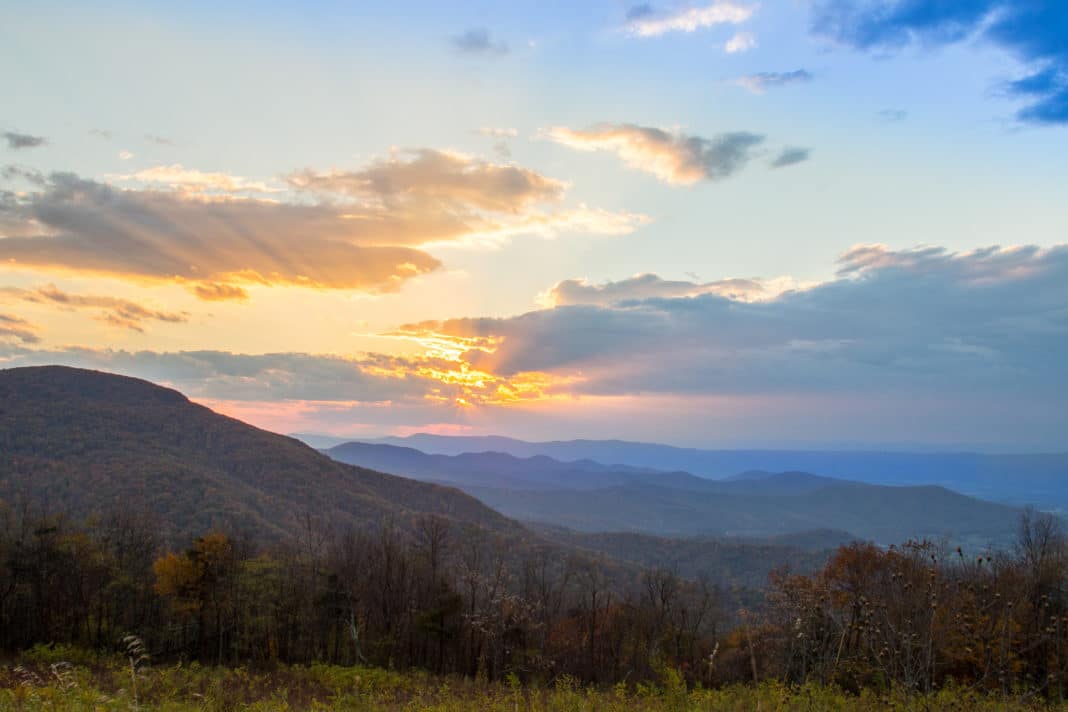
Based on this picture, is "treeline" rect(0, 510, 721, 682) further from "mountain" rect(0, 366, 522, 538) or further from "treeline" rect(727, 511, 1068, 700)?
"mountain" rect(0, 366, 522, 538)

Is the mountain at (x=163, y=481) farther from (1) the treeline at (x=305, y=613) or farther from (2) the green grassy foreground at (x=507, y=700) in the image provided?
(2) the green grassy foreground at (x=507, y=700)

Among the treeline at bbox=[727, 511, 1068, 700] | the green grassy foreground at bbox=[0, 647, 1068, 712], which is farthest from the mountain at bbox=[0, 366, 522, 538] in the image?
the treeline at bbox=[727, 511, 1068, 700]

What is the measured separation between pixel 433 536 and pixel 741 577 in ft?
479

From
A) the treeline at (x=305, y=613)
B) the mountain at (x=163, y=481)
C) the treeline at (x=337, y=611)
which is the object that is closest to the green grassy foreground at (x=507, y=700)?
the treeline at (x=337, y=611)

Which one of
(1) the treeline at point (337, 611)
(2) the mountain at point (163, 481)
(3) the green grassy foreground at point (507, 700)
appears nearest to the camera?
(3) the green grassy foreground at point (507, 700)

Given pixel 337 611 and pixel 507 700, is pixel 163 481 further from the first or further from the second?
pixel 507 700

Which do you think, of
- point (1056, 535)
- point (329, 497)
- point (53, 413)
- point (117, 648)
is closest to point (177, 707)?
point (117, 648)

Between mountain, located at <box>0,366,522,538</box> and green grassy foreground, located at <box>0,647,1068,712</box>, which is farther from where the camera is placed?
mountain, located at <box>0,366,522,538</box>

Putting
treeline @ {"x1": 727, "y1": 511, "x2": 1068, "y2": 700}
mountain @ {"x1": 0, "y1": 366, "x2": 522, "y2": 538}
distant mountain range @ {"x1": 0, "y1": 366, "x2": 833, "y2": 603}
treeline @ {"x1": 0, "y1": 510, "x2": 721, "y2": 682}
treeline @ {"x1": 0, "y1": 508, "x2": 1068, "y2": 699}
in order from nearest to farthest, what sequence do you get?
treeline @ {"x1": 727, "y1": 511, "x2": 1068, "y2": 700} → treeline @ {"x1": 0, "y1": 508, "x2": 1068, "y2": 699} → treeline @ {"x1": 0, "y1": 510, "x2": 721, "y2": 682} → distant mountain range @ {"x1": 0, "y1": 366, "x2": 833, "y2": 603} → mountain @ {"x1": 0, "y1": 366, "x2": 522, "y2": 538}

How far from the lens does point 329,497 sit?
17788cm

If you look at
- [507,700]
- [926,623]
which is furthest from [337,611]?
[926,623]

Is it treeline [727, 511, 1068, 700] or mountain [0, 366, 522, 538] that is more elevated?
treeline [727, 511, 1068, 700]

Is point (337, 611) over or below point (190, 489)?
over

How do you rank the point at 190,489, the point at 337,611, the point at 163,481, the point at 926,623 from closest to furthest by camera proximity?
the point at 926,623
the point at 337,611
the point at 190,489
the point at 163,481
